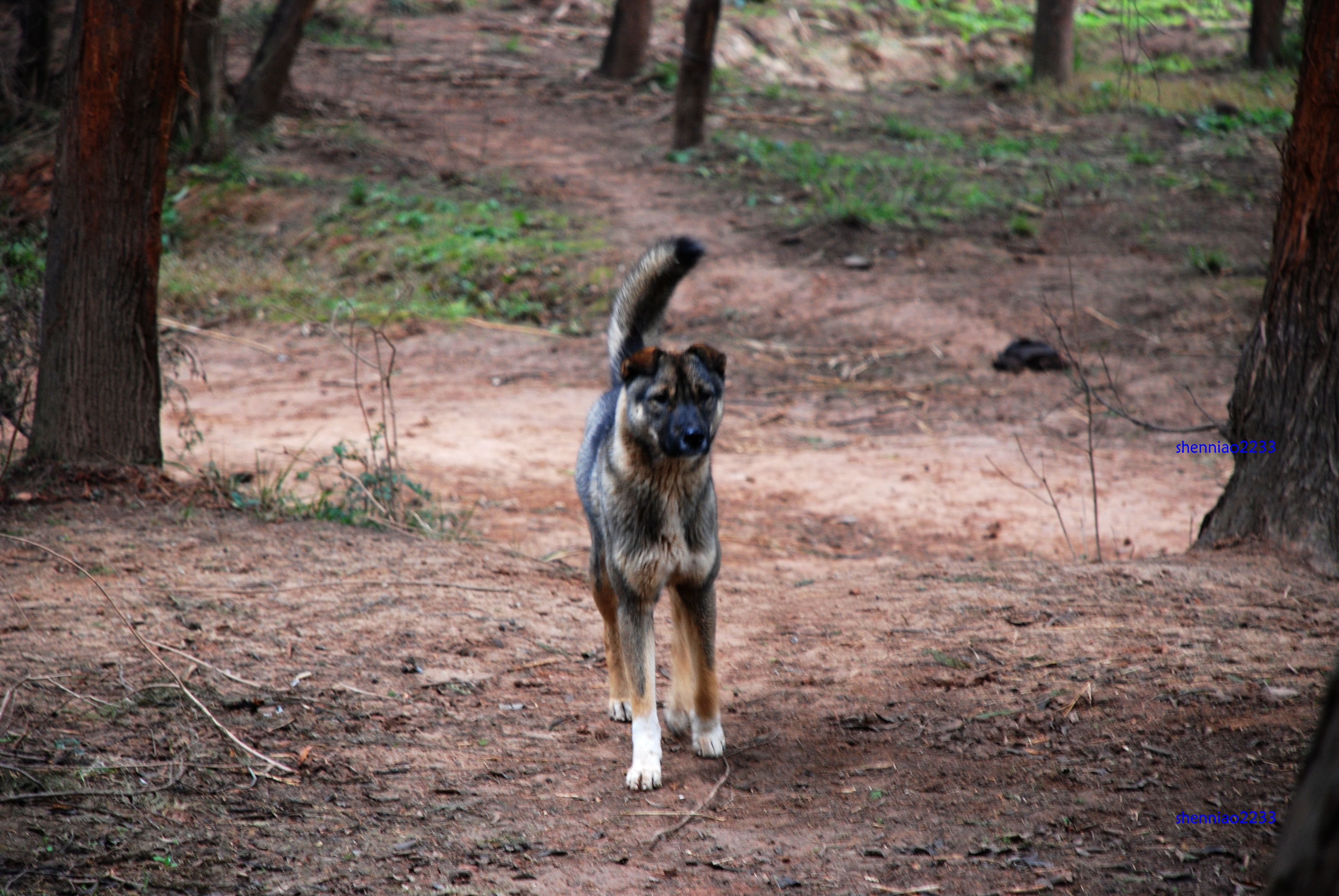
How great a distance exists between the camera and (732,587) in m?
6.52

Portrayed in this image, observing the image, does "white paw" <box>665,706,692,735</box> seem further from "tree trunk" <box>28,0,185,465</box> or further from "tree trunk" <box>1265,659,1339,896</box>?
"tree trunk" <box>28,0,185,465</box>

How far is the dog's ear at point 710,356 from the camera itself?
4301 millimetres

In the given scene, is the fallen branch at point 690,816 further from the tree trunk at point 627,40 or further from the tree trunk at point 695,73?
the tree trunk at point 627,40

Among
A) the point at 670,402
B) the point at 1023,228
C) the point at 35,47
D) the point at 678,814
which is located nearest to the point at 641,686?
the point at 678,814

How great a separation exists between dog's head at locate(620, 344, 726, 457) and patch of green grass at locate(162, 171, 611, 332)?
8805 millimetres

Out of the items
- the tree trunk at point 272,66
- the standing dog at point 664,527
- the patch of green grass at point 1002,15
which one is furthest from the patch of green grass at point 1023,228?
the patch of green grass at point 1002,15

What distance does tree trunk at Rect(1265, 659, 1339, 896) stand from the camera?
1.35 meters

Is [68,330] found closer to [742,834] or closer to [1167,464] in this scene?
[742,834]

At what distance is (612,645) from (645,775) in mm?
817

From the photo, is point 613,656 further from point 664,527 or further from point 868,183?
point 868,183

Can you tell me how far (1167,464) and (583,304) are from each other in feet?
23.3

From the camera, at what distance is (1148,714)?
160 inches

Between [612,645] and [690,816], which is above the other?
[612,645]

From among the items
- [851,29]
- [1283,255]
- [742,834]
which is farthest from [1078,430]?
[851,29]
